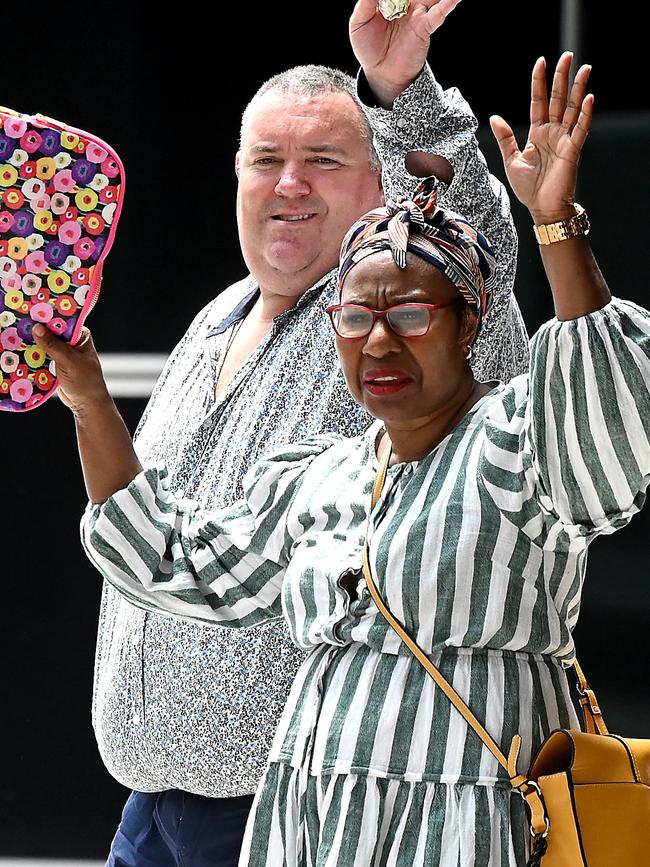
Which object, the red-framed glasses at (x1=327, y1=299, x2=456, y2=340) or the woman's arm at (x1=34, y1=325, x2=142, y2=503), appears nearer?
the red-framed glasses at (x1=327, y1=299, x2=456, y2=340)

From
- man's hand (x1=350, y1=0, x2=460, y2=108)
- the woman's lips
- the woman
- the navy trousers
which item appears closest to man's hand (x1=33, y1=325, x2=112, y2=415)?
the woman

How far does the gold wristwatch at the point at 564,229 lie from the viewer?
143 centimetres

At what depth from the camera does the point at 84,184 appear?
1901 mm

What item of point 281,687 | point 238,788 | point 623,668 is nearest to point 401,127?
point 281,687

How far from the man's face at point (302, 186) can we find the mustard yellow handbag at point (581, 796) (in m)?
1.00

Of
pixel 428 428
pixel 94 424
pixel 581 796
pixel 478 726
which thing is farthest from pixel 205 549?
pixel 581 796

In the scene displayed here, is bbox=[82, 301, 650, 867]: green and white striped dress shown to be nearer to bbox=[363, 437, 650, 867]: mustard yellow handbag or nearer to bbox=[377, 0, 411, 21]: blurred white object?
bbox=[363, 437, 650, 867]: mustard yellow handbag

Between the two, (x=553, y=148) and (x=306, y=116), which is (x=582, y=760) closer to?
(x=553, y=148)

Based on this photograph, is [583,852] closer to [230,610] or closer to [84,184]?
[230,610]

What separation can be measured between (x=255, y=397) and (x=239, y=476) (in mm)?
132

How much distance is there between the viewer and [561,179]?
1433mm

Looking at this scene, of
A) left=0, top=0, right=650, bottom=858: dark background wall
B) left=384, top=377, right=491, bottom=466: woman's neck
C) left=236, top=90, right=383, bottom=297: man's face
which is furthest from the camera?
left=0, top=0, right=650, bottom=858: dark background wall

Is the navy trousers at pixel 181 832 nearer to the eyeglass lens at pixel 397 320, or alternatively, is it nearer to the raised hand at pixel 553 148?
the eyeglass lens at pixel 397 320

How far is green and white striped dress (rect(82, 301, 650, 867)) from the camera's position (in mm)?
1450
